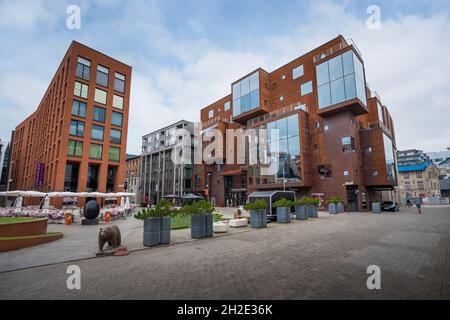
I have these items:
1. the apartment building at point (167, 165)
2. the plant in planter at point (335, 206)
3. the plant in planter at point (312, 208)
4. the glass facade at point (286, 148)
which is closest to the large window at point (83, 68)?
the apartment building at point (167, 165)

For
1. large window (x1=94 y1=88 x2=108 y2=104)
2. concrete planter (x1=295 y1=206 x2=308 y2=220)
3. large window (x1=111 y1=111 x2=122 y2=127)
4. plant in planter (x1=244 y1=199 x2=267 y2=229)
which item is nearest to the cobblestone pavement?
plant in planter (x1=244 y1=199 x2=267 y2=229)

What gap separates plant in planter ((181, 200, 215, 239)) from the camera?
1171 cm

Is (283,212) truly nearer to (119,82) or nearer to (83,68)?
(119,82)

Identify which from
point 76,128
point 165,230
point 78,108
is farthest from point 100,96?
point 165,230

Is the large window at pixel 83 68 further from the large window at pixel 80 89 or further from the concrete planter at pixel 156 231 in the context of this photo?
the concrete planter at pixel 156 231

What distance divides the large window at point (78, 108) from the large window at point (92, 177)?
27.5ft

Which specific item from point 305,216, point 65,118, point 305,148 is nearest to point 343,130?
point 305,148

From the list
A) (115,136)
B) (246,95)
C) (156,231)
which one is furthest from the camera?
(246,95)

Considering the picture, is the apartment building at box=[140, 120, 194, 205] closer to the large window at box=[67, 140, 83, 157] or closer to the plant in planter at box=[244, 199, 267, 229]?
the large window at box=[67, 140, 83, 157]

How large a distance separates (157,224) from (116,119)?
3732 cm

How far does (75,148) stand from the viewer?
36281mm
